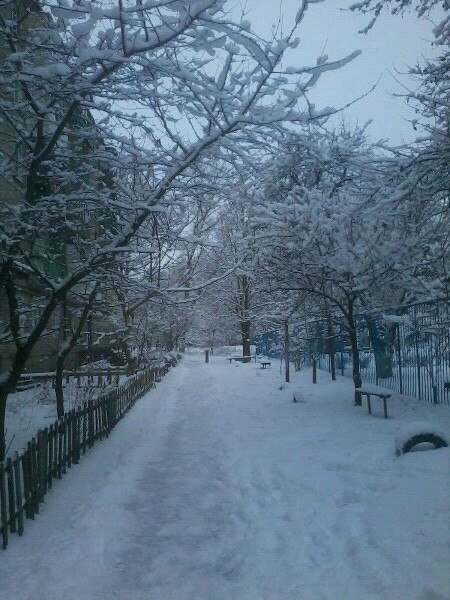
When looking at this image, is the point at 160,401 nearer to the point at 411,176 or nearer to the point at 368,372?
the point at 368,372

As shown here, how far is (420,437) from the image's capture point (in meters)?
8.52

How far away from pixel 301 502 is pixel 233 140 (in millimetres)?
4538

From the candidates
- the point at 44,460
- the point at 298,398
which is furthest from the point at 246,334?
the point at 44,460

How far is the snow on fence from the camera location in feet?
20.0

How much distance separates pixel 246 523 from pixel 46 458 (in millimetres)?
2858

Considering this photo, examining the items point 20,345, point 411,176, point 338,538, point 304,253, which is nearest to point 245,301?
point 304,253

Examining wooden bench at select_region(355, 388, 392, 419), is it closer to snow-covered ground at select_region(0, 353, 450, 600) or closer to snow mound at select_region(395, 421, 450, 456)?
snow-covered ground at select_region(0, 353, 450, 600)

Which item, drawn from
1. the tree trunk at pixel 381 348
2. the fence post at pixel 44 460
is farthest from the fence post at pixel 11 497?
the tree trunk at pixel 381 348

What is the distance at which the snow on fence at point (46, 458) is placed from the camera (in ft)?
20.0

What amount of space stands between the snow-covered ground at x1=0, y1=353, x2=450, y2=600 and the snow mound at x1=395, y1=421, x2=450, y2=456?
176 millimetres

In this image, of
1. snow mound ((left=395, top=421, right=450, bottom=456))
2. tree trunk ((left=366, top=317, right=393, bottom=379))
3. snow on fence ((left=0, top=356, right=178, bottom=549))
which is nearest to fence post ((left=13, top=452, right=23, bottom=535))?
snow on fence ((left=0, top=356, right=178, bottom=549))

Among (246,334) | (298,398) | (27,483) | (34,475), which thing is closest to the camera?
(27,483)

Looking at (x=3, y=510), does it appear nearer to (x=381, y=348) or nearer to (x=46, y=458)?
(x=46, y=458)

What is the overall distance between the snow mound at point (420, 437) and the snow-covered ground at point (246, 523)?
176mm
